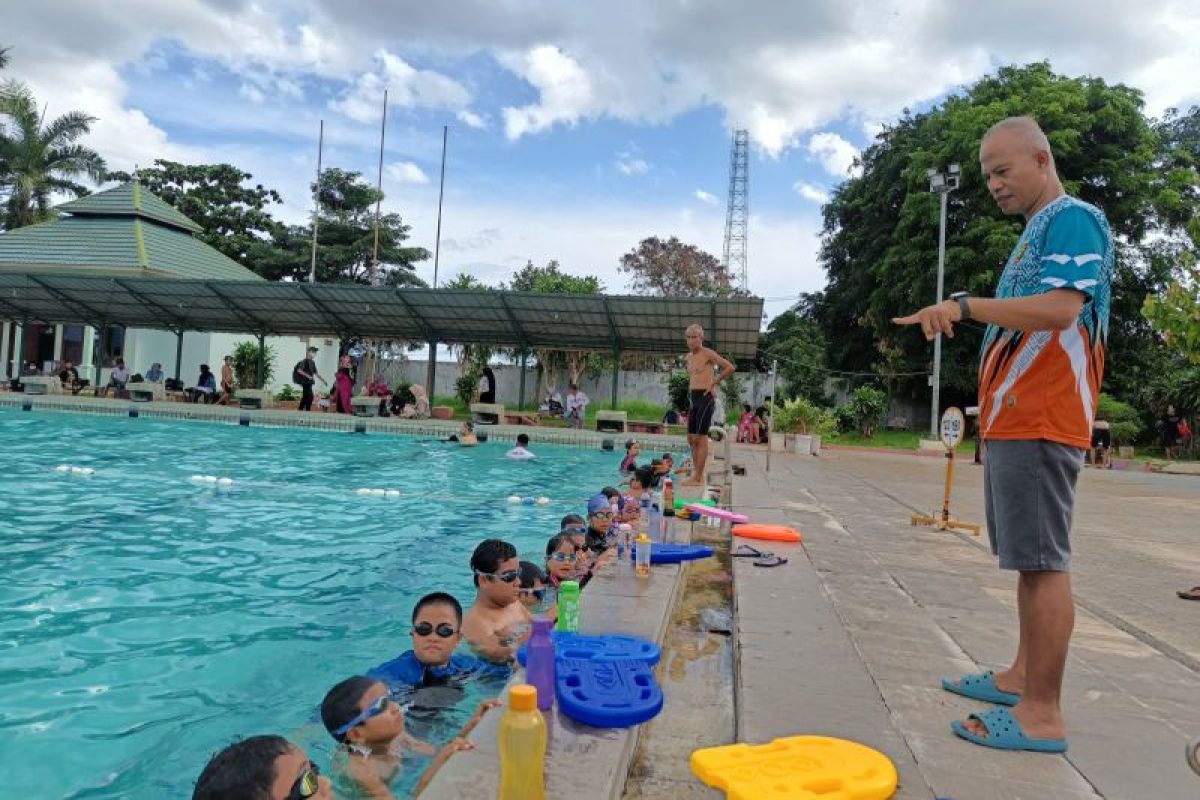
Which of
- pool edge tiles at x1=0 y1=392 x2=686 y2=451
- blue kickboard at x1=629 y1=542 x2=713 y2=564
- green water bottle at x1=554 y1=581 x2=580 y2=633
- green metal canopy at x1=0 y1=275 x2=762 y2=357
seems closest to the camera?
green water bottle at x1=554 y1=581 x2=580 y2=633

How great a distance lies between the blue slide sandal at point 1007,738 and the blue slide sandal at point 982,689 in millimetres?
257

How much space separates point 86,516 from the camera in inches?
287

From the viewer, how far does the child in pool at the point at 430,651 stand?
344 centimetres

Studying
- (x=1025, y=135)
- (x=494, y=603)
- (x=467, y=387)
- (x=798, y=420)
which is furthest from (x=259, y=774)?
(x=467, y=387)

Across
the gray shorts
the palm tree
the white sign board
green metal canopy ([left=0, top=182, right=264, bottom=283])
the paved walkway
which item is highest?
the palm tree

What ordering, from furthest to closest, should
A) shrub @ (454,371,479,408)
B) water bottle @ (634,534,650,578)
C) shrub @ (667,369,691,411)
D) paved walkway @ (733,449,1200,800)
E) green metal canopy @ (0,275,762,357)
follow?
shrub @ (454,371,479,408) → shrub @ (667,369,691,411) → green metal canopy @ (0,275,762,357) → water bottle @ (634,534,650,578) → paved walkway @ (733,449,1200,800)

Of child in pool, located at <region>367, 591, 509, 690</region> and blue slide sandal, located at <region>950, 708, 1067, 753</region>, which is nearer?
blue slide sandal, located at <region>950, 708, 1067, 753</region>

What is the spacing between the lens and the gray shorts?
2123 millimetres

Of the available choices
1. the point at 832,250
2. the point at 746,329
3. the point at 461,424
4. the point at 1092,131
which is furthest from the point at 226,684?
the point at 832,250

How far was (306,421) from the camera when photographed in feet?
58.6

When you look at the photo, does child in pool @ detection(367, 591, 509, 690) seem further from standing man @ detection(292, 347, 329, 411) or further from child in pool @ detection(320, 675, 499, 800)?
standing man @ detection(292, 347, 329, 411)

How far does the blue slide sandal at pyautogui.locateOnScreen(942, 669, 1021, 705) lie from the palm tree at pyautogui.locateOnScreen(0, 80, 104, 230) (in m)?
39.0

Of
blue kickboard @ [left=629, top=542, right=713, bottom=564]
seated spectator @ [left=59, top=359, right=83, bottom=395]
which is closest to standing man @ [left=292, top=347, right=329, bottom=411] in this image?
seated spectator @ [left=59, top=359, right=83, bottom=395]

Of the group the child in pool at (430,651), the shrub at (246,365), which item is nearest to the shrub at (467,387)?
the shrub at (246,365)
